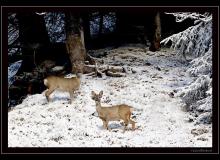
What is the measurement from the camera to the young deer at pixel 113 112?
13516 millimetres

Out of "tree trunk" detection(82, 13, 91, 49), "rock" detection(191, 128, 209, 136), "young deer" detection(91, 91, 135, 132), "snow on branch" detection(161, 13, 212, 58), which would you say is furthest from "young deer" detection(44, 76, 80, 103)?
"rock" detection(191, 128, 209, 136)

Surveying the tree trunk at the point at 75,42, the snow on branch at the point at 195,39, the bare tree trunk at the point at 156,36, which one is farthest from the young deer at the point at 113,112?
the bare tree trunk at the point at 156,36

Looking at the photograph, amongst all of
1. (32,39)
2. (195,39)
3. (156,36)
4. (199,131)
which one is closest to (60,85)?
(32,39)

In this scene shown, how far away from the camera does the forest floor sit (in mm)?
12867

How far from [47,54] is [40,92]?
1.71 m

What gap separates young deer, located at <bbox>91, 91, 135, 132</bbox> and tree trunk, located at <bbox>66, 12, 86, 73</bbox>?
7.11 feet

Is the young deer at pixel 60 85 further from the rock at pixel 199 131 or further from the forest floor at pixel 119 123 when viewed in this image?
the rock at pixel 199 131

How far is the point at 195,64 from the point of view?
14.1 m

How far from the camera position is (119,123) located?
541 inches

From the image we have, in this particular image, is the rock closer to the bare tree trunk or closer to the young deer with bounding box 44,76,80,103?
the young deer with bounding box 44,76,80,103

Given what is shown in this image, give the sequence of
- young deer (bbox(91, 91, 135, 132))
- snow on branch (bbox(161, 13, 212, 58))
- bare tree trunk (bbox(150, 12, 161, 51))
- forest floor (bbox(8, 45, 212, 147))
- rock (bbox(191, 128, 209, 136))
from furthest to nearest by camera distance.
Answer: bare tree trunk (bbox(150, 12, 161, 51))
snow on branch (bbox(161, 13, 212, 58))
young deer (bbox(91, 91, 135, 132))
rock (bbox(191, 128, 209, 136))
forest floor (bbox(8, 45, 212, 147))
